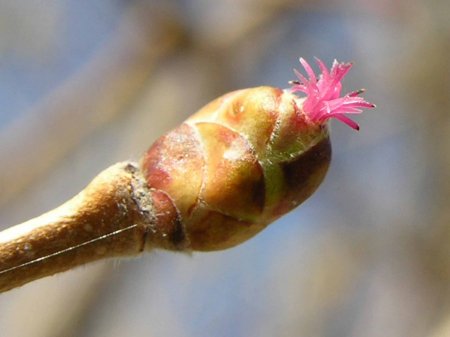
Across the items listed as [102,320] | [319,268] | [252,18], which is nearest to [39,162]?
[102,320]

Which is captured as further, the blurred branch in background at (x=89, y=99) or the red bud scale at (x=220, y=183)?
the blurred branch in background at (x=89, y=99)

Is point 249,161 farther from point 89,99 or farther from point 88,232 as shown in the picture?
point 89,99

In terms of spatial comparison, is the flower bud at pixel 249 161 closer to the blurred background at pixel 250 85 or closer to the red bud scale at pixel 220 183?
the red bud scale at pixel 220 183

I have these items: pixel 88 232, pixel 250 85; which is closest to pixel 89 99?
pixel 250 85

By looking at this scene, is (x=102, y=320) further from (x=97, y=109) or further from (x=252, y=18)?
(x=252, y=18)

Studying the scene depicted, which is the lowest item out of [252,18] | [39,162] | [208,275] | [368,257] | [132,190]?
[368,257]

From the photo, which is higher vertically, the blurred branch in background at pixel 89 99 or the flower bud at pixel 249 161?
the blurred branch in background at pixel 89 99

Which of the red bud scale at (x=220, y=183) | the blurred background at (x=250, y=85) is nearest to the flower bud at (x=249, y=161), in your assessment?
the red bud scale at (x=220, y=183)

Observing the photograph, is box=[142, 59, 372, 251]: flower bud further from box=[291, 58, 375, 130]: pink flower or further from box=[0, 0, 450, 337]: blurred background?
box=[0, 0, 450, 337]: blurred background
